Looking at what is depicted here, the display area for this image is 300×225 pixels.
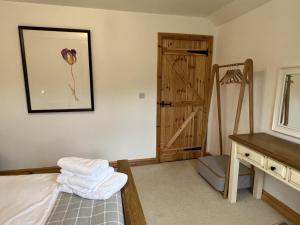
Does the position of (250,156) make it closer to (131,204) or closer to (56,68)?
(131,204)

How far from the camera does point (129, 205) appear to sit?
3.94 ft

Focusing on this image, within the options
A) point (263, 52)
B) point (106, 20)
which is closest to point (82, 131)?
point (106, 20)

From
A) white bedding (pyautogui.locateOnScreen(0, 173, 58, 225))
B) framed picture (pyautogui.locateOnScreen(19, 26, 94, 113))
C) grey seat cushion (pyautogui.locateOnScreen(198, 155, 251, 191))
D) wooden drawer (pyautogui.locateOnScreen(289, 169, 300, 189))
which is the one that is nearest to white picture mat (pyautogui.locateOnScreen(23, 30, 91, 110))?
framed picture (pyautogui.locateOnScreen(19, 26, 94, 113))

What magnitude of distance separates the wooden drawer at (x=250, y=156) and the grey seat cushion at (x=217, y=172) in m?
0.44

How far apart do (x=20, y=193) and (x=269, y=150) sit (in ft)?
6.57

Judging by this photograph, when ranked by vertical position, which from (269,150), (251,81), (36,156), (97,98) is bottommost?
(36,156)

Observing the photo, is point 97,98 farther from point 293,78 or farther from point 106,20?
point 293,78

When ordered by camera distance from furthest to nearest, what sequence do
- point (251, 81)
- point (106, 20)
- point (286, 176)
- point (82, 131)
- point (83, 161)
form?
1. point (82, 131)
2. point (106, 20)
3. point (251, 81)
4. point (286, 176)
5. point (83, 161)

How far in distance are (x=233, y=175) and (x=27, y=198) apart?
202cm

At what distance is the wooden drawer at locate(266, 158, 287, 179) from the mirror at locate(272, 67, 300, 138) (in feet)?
1.64

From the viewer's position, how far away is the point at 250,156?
199 cm

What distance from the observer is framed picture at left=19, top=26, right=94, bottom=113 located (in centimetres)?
265

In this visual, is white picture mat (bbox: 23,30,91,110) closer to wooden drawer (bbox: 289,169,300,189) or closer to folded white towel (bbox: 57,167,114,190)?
folded white towel (bbox: 57,167,114,190)

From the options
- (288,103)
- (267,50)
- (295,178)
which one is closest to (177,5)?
(267,50)
